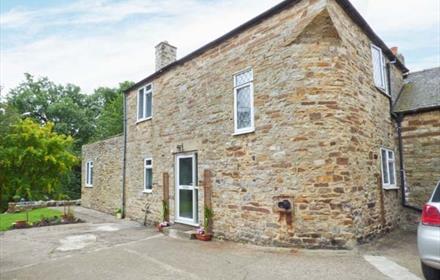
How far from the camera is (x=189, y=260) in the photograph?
6.17 metres

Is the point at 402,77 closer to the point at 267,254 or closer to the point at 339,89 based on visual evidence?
the point at 339,89

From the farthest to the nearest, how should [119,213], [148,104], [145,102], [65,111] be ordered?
[65,111] → [119,213] → [145,102] → [148,104]

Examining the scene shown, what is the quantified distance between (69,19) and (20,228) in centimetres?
753

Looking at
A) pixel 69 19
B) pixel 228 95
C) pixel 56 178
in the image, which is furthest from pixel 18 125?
pixel 228 95

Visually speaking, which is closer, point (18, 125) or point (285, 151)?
point (285, 151)

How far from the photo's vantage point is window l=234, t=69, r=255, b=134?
7.82 m

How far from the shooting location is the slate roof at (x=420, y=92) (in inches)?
353

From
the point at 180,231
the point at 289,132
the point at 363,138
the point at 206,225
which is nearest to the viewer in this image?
the point at 289,132

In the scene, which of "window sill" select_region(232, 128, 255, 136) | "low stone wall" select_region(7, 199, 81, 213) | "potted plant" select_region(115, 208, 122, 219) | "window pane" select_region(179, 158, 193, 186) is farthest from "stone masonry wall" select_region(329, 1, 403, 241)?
"low stone wall" select_region(7, 199, 81, 213)

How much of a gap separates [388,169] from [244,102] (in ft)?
15.3

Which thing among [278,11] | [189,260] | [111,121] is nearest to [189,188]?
[189,260]

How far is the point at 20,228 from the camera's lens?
428 inches

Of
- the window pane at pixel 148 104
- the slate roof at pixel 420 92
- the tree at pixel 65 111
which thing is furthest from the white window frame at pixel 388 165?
the tree at pixel 65 111

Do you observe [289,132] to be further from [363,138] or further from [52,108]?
[52,108]
